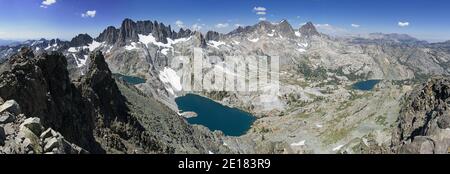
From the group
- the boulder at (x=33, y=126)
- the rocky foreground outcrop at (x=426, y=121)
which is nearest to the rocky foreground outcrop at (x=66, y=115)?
the boulder at (x=33, y=126)

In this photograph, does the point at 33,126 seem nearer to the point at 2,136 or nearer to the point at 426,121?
the point at 2,136

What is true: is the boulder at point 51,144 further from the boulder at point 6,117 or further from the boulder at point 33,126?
the boulder at point 6,117

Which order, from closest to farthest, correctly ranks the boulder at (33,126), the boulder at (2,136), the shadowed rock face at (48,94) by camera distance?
the boulder at (2,136), the boulder at (33,126), the shadowed rock face at (48,94)

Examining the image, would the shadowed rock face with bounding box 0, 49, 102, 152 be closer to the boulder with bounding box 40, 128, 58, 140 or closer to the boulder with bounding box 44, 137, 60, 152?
the boulder with bounding box 40, 128, 58, 140

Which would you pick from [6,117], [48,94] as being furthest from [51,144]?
[48,94]
